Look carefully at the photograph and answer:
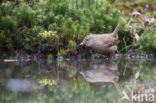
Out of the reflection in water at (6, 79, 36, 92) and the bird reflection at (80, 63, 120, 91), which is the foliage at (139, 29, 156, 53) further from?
the reflection in water at (6, 79, 36, 92)

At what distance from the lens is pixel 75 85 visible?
496cm

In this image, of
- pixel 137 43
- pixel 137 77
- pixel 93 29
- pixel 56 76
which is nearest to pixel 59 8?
pixel 93 29

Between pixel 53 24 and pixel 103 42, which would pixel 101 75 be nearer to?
pixel 103 42

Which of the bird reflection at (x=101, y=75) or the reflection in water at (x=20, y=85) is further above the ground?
the reflection in water at (x=20, y=85)

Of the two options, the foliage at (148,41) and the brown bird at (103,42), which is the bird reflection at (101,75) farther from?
the foliage at (148,41)

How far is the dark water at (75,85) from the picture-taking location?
4.04 metres

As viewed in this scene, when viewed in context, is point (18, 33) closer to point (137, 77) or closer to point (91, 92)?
point (137, 77)

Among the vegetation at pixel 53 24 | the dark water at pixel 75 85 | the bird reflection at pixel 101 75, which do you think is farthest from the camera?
the vegetation at pixel 53 24

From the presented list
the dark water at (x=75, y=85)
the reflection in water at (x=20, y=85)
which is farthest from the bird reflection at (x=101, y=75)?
the reflection in water at (x=20, y=85)

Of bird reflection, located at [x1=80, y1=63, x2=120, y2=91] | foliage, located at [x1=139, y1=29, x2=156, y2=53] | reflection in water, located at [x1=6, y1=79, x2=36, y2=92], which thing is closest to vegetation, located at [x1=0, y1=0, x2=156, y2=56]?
foliage, located at [x1=139, y1=29, x2=156, y2=53]

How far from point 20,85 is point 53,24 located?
4006 millimetres

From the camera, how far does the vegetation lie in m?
8.76

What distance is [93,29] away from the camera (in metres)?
9.26

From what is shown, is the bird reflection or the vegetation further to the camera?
the vegetation
